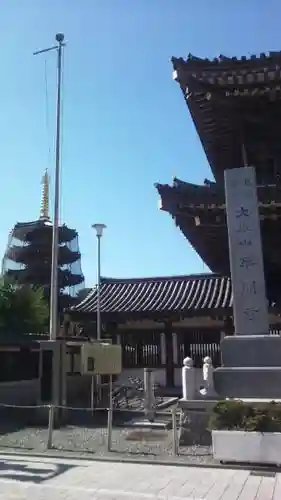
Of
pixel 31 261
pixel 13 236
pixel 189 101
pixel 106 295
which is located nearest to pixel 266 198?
pixel 189 101

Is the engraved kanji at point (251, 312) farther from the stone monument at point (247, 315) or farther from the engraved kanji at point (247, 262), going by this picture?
the engraved kanji at point (247, 262)

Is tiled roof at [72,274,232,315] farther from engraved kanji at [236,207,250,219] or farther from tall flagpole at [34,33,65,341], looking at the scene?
engraved kanji at [236,207,250,219]

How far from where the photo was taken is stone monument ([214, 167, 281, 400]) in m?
8.94

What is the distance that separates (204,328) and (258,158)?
37.0 ft

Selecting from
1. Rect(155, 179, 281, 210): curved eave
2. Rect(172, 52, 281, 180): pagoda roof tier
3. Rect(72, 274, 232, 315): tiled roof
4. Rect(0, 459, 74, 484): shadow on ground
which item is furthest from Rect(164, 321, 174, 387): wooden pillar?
Rect(0, 459, 74, 484): shadow on ground

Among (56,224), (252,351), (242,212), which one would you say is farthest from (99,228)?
(252,351)

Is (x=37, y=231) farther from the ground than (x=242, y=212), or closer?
farther from the ground

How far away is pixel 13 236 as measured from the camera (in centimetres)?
5288

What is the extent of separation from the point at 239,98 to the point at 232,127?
0.92 m

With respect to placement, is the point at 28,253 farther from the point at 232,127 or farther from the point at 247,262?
the point at 247,262

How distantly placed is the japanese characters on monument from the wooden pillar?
11855 millimetres

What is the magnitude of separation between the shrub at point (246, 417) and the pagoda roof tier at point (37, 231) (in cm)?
4294

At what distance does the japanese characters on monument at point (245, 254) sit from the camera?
932cm

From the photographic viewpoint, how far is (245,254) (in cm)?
→ 963
